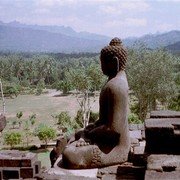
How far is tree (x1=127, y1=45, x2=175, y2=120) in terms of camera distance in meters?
26.0

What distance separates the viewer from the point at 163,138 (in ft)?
16.1

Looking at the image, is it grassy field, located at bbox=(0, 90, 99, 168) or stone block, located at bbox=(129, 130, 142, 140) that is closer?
stone block, located at bbox=(129, 130, 142, 140)

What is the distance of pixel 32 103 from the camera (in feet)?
195

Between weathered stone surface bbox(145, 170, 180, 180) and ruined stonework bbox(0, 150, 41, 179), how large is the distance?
682 centimetres

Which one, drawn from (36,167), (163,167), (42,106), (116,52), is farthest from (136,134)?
(42,106)

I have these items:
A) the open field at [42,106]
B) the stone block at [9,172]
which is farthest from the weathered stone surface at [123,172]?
the open field at [42,106]

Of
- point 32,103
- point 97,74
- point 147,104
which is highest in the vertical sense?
point 97,74

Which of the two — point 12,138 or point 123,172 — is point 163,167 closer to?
point 123,172

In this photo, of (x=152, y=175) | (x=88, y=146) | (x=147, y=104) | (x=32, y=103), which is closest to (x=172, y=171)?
(x=152, y=175)

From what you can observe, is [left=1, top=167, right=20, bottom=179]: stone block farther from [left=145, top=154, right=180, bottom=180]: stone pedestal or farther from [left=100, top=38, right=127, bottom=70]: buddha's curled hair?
[left=145, top=154, right=180, bottom=180]: stone pedestal

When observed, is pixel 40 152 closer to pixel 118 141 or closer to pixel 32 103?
pixel 118 141

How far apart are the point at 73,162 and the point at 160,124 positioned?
1.30 m

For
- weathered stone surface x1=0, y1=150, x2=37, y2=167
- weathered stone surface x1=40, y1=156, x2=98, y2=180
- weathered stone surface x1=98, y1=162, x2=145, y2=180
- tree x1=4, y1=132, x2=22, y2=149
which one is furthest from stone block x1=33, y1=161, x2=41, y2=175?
tree x1=4, y1=132, x2=22, y2=149

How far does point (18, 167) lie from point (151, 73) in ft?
56.4
